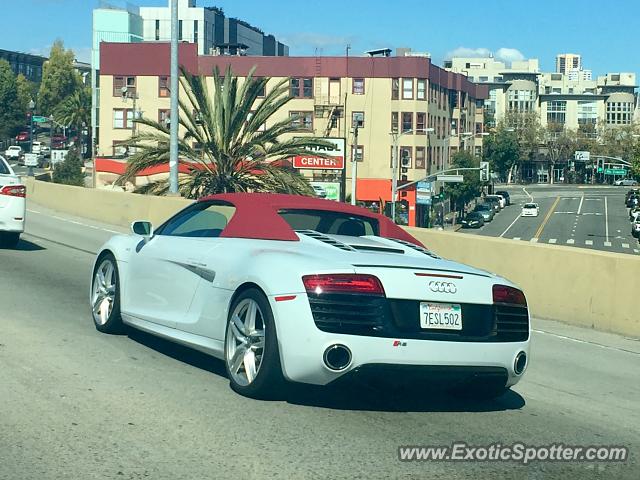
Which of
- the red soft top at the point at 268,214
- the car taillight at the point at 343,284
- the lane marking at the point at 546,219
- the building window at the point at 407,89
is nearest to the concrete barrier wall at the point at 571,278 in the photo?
the red soft top at the point at 268,214

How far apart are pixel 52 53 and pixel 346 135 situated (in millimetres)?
71884

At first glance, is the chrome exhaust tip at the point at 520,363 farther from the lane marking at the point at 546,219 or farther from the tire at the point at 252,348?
the lane marking at the point at 546,219

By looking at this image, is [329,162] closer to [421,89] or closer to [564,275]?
[421,89]

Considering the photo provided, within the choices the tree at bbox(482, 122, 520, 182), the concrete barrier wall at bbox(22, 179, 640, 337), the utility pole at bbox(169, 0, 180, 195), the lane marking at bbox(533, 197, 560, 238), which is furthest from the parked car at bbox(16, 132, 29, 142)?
the concrete barrier wall at bbox(22, 179, 640, 337)

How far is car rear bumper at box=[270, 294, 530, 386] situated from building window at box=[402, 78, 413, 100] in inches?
2889

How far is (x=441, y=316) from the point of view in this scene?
21.1 ft

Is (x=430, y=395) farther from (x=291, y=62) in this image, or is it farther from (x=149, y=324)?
(x=291, y=62)

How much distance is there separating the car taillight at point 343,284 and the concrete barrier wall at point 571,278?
18.9 feet

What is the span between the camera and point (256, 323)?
22.0ft

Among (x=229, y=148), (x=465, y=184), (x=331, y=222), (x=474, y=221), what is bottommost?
(x=474, y=221)

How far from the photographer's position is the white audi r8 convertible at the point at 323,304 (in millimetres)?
6227

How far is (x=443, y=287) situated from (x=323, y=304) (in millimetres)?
815

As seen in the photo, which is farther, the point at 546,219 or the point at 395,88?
the point at 546,219

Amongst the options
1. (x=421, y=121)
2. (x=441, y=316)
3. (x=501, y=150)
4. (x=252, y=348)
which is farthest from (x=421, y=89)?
(x=441, y=316)
